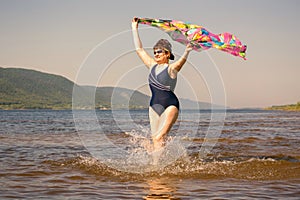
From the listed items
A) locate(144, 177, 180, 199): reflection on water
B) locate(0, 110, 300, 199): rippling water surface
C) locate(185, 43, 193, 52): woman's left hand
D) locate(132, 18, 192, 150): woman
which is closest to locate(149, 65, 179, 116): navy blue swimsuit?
locate(132, 18, 192, 150): woman

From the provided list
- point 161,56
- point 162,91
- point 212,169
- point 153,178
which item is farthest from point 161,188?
point 161,56

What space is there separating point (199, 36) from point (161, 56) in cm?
115

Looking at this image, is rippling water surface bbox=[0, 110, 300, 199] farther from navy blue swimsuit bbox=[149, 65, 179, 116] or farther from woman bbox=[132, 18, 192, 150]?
navy blue swimsuit bbox=[149, 65, 179, 116]

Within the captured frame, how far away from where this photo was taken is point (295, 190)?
8320mm

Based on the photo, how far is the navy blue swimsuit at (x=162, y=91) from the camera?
31.2 ft

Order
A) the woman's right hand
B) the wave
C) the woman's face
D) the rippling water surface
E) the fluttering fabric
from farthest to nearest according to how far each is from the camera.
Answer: the fluttering fabric, the woman's right hand, the wave, the woman's face, the rippling water surface

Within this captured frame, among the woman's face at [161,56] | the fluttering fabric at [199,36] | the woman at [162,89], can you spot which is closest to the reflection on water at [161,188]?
the woman at [162,89]

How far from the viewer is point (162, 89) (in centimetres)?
961

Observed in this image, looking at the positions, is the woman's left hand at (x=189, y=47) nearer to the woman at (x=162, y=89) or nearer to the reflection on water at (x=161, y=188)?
the woman at (x=162, y=89)

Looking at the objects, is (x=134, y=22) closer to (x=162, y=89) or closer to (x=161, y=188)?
(x=162, y=89)

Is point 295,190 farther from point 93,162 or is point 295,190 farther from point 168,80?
point 93,162

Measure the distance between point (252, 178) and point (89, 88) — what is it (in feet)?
15.7

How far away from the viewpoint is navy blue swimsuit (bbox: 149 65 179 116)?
9523 millimetres

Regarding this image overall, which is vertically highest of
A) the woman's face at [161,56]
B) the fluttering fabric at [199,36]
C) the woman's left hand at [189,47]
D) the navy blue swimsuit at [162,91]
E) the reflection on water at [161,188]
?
the fluttering fabric at [199,36]
